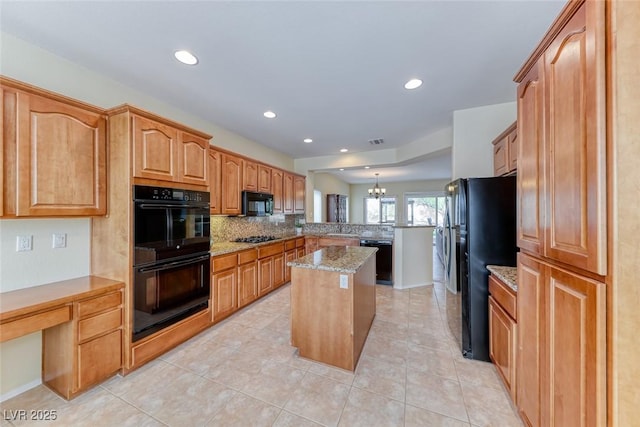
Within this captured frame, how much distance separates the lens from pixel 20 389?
181cm

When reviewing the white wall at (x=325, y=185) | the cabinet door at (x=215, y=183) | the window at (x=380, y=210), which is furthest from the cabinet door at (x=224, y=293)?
the window at (x=380, y=210)

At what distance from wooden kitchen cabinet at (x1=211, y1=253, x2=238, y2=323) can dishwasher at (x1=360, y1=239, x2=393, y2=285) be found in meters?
2.42

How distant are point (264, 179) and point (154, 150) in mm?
2160

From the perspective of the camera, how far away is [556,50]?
1.11 metres

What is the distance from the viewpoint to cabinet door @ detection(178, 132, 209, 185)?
2.45 m

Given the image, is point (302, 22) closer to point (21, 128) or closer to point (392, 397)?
point (21, 128)

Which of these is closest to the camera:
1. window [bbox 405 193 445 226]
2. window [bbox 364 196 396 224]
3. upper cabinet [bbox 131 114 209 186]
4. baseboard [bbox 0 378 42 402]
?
baseboard [bbox 0 378 42 402]

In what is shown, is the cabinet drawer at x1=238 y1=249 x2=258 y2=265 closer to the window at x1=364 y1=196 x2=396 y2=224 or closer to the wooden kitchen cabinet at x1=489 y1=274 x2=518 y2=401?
the wooden kitchen cabinet at x1=489 y1=274 x2=518 y2=401

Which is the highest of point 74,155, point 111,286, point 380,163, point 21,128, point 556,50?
point 380,163

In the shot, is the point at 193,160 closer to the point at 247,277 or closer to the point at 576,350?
the point at 247,277

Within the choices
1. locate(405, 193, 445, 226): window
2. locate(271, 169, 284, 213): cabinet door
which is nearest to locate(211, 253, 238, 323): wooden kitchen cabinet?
locate(271, 169, 284, 213): cabinet door

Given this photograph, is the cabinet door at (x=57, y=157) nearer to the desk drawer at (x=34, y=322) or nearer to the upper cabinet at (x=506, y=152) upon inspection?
the desk drawer at (x=34, y=322)

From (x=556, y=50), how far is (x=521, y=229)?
0.95 m
